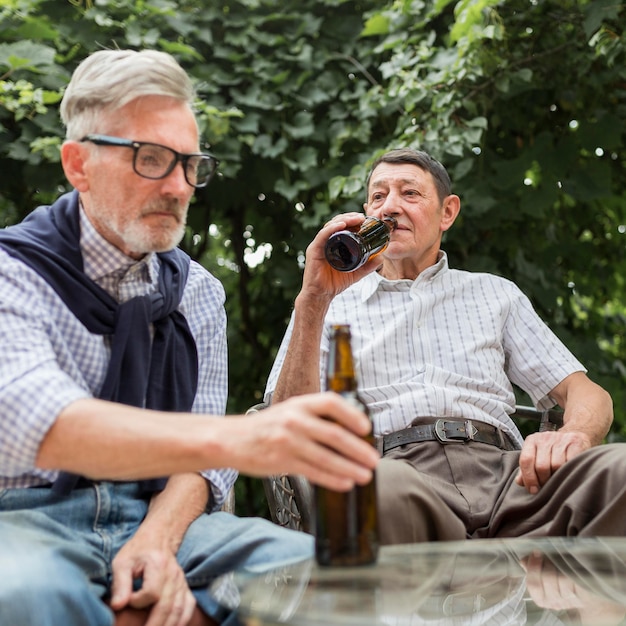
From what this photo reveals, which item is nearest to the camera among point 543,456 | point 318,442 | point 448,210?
point 318,442

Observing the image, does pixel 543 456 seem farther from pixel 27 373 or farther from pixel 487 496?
pixel 27 373

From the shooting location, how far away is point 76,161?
1.71 m

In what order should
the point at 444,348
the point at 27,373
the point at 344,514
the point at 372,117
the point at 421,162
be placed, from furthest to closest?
the point at 372,117
the point at 421,162
the point at 444,348
the point at 27,373
the point at 344,514

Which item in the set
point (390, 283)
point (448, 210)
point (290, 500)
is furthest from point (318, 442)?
point (448, 210)

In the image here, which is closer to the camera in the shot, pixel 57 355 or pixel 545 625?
pixel 545 625

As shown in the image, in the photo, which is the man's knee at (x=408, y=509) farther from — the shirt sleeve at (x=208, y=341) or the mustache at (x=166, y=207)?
the mustache at (x=166, y=207)

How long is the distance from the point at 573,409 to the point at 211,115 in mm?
1834

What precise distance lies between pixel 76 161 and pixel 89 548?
0.73 m

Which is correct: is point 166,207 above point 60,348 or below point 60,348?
above

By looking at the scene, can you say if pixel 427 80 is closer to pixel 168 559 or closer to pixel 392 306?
pixel 392 306

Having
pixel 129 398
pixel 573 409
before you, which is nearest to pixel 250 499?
pixel 573 409

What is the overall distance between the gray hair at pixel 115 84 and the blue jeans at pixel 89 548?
2.29ft

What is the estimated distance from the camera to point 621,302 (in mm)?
4125

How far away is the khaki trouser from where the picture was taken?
1869 millimetres
